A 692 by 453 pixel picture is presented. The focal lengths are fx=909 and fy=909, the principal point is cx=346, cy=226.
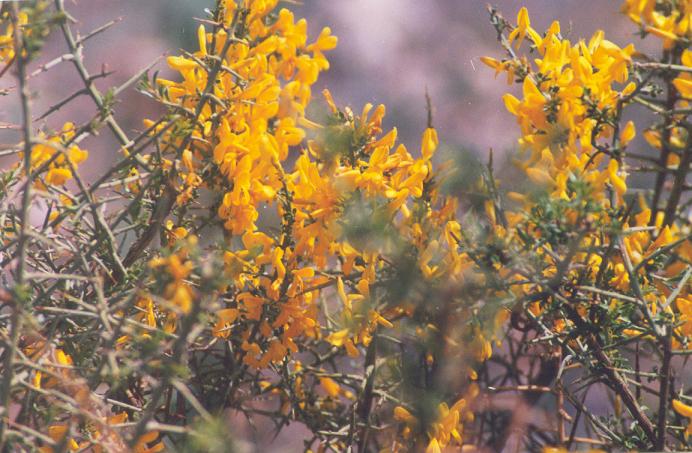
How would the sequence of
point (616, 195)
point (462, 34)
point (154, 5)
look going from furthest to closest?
point (154, 5) < point (462, 34) < point (616, 195)

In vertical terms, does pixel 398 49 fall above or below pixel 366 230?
above

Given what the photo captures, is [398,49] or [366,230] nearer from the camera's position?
[366,230]

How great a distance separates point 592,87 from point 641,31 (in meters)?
0.08

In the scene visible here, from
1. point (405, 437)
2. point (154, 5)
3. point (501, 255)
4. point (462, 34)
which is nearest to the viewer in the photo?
point (501, 255)

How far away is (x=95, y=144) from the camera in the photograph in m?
2.44

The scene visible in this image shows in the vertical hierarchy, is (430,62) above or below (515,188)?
above

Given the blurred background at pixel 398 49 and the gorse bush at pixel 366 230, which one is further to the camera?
the blurred background at pixel 398 49

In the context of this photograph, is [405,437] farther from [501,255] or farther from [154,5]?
[154,5]

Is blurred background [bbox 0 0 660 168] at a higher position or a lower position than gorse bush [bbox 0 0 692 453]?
higher

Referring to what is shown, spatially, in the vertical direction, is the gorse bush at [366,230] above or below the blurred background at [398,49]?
below

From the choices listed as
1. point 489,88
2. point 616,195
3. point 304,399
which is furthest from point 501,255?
point 489,88

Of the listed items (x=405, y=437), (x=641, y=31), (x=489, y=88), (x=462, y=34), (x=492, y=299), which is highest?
(x=462, y=34)

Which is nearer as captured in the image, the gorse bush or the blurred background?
the gorse bush

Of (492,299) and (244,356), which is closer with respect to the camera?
(492,299)
